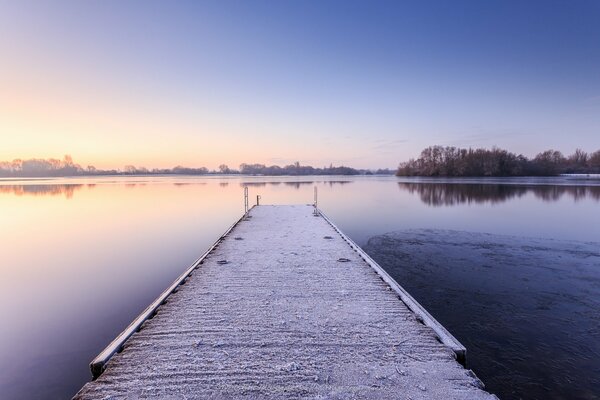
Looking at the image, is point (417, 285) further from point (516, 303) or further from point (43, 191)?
point (43, 191)

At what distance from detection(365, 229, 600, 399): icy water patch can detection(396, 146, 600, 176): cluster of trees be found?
65609 mm

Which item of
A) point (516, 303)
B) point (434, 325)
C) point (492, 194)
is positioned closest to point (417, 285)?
point (516, 303)

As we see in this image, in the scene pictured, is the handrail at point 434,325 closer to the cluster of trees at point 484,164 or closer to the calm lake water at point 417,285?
the calm lake water at point 417,285

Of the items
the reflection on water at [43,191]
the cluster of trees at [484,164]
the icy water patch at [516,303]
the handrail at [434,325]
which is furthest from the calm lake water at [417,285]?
the cluster of trees at [484,164]

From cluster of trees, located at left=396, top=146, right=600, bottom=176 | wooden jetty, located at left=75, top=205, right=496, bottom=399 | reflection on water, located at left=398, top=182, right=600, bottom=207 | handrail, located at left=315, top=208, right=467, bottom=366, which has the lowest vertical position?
wooden jetty, located at left=75, top=205, right=496, bottom=399

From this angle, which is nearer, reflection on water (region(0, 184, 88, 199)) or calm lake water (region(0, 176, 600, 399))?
calm lake water (region(0, 176, 600, 399))

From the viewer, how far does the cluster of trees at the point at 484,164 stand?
214ft

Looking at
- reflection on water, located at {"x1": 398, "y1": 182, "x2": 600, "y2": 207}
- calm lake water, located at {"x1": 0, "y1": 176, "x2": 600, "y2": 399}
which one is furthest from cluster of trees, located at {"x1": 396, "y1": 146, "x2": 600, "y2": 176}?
calm lake water, located at {"x1": 0, "y1": 176, "x2": 600, "y2": 399}

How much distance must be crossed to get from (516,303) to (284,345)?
14.6ft

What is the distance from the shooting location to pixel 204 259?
20.0ft

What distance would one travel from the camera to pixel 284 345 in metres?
2.97

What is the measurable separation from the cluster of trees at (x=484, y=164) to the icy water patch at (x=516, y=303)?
65609 mm

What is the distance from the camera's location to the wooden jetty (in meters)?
2.38

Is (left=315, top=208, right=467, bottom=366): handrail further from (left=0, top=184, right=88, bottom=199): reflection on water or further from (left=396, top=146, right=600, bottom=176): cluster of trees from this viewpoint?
(left=396, top=146, right=600, bottom=176): cluster of trees
